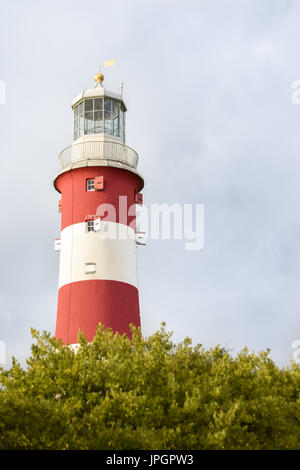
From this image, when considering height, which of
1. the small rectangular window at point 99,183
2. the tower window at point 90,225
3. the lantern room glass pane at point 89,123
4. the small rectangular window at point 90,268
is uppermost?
the lantern room glass pane at point 89,123

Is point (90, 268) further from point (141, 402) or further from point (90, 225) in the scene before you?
point (141, 402)

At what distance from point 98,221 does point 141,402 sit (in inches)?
681

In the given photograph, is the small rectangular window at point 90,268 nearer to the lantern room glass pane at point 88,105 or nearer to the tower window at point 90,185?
the tower window at point 90,185

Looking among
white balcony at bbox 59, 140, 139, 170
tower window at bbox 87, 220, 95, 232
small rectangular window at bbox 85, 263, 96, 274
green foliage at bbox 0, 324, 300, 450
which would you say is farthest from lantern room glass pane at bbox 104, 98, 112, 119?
green foliage at bbox 0, 324, 300, 450

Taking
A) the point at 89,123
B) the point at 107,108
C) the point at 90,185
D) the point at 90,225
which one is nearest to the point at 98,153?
the point at 90,185

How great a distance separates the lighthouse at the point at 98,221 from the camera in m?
34.9

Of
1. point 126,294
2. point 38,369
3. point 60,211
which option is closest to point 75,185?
point 60,211

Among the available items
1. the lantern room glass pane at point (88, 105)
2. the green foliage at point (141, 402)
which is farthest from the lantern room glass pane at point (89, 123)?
the green foliage at point (141, 402)

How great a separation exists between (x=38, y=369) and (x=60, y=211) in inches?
717

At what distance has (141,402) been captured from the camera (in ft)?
65.9

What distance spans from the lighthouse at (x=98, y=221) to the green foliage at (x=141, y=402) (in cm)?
1046

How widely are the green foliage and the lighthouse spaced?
10.5 m

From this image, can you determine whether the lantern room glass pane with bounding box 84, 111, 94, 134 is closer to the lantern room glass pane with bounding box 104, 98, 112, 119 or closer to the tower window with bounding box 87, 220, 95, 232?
the lantern room glass pane with bounding box 104, 98, 112, 119

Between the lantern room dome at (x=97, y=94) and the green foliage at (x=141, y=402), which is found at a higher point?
the lantern room dome at (x=97, y=94)
